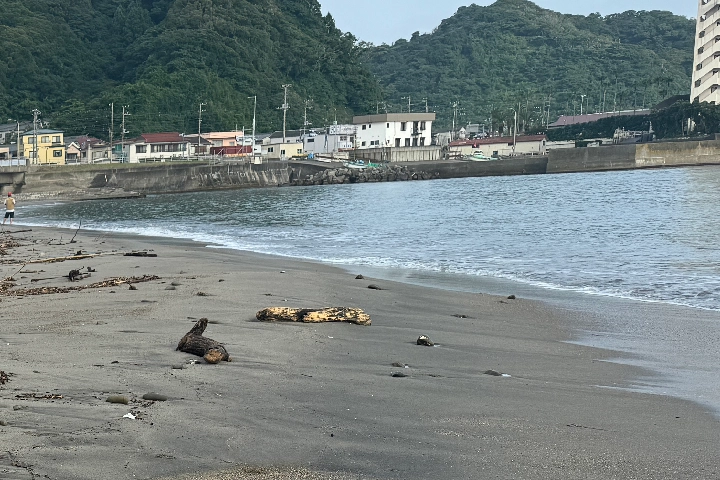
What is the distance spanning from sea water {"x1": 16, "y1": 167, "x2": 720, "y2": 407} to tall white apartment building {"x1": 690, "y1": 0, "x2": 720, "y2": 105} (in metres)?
57.7

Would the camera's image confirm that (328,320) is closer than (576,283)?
Yes

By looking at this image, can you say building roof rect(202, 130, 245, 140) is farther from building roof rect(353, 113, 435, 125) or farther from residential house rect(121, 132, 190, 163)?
building roof rect(353, 113, 435, 125)

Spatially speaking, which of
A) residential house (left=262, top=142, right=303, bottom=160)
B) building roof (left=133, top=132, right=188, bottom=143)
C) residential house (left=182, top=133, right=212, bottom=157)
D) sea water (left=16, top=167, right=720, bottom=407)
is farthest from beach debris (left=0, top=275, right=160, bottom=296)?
residential house (left=262, top=142, right=303, bottom=160)

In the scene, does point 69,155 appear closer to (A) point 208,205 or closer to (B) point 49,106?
(B) point 49,106

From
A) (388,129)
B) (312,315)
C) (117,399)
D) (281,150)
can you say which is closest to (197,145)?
(281,150)

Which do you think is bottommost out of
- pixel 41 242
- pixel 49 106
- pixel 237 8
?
pixel 41 242

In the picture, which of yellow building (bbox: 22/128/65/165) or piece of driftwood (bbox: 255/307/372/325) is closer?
piece of driftwood (bbox: 255/307/372/325)

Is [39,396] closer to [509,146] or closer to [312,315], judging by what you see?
[312,315]

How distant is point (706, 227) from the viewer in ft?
93.6

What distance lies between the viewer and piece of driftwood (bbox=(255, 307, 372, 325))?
11.0 metres

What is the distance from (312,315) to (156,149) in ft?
276

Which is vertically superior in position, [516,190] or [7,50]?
[7,50]

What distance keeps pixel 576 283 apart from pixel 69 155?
82.3 m

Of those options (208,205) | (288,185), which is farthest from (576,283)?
(288,185)
